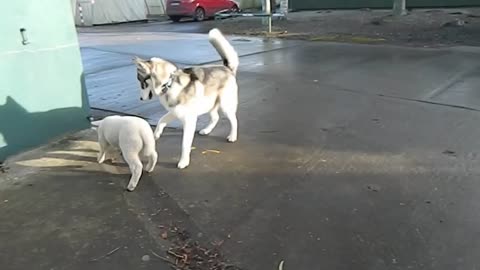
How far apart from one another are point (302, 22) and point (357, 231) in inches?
638

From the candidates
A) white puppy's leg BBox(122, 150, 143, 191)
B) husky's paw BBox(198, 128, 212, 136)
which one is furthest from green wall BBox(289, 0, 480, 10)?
white puppy's leg BBox(122, 150, 143, 191)

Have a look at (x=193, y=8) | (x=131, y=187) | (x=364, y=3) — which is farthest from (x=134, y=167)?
(x=193, y=8)

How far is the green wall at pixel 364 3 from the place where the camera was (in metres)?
20.0

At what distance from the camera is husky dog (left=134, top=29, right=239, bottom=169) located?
162 inches

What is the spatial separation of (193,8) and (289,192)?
21.3 metres

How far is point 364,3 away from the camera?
2236 centimetres

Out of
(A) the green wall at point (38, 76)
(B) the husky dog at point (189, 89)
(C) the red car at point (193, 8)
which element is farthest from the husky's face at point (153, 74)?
(C) the red car at point (193, 8)

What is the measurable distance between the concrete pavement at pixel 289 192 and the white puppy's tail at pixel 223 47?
815 mm

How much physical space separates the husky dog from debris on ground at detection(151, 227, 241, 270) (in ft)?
4.14

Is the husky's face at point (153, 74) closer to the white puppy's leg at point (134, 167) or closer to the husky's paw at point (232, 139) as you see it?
the white puppy's leg at point (134, 167)

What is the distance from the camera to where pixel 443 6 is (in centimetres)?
2025

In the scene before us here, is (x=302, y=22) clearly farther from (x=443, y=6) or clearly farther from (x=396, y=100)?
(x=396, y=100)

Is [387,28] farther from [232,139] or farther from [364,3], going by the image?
[232,139]

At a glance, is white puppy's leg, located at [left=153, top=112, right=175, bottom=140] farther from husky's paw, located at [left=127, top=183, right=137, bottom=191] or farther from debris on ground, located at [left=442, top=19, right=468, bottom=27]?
debris on ground, located at [left=442, top=19, right=468, bottom=27]
